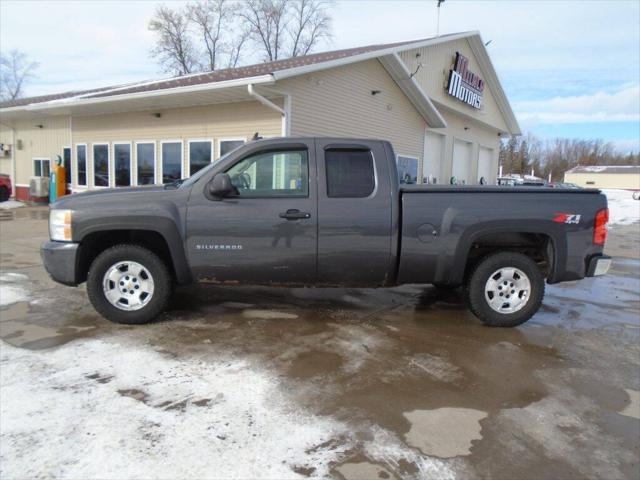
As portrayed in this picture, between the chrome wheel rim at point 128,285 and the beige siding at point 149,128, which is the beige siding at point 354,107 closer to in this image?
the beige siding at point 149,128

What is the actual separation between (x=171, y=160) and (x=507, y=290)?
1138 centimetres

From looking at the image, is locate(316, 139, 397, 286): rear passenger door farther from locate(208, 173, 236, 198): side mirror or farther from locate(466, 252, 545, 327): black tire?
locate(466, 252, 545, 327): black tire

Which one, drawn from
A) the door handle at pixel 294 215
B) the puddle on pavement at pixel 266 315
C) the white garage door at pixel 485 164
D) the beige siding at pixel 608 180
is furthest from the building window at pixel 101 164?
the beige siding at pixel 608 180

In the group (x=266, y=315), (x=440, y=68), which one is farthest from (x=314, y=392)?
(x=440, y=68)

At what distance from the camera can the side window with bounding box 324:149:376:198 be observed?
16.1ft

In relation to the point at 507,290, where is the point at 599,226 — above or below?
above

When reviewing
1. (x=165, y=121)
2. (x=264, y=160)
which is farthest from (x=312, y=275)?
(x=165, y=121)

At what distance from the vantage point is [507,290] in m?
5.20

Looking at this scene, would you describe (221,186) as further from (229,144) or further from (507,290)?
(229,144)

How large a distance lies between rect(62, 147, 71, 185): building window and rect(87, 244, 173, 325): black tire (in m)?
15.2

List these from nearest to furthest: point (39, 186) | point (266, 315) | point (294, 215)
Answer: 1. point (294, 215)
2. point (266, 315)
3. point (39, 186)

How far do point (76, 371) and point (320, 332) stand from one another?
226 centimetres

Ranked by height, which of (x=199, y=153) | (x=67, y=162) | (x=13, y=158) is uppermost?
(x=13, y=158)

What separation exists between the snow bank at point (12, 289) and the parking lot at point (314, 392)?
0.15 feet
